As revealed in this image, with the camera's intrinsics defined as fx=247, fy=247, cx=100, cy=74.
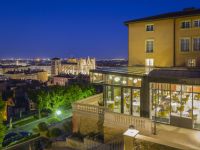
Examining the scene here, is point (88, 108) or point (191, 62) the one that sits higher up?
point (191, 62)

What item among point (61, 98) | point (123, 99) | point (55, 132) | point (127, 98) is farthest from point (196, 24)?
point (61, 98)

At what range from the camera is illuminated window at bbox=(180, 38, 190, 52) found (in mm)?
25911

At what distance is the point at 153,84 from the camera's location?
17609 mm

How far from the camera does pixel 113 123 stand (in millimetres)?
16797

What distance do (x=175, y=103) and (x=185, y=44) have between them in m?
11.3

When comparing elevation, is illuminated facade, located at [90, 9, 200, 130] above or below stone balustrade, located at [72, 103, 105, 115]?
above

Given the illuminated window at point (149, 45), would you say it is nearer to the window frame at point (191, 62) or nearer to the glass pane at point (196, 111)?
the window frame at point (191, 62)

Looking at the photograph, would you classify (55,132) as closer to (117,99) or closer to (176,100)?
(117,99)

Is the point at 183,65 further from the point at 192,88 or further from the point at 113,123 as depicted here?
the point at 113,123

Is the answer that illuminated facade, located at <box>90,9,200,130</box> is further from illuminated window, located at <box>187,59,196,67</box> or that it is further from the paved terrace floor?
the paved terrace floor

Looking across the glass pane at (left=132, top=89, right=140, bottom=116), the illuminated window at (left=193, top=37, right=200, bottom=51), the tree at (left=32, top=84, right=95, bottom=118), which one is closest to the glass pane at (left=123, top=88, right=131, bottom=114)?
the glass pane at (left=132, top=89, right=140, bottom=116)

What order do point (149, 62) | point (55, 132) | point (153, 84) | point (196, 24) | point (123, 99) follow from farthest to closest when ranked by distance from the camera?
point (149, 62)
point (196, 24)
point (55, 132)
point (123, 99)
point (153, 84)

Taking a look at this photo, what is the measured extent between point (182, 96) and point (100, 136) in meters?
6.43

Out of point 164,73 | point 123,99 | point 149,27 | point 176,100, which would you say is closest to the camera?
point 176,100
